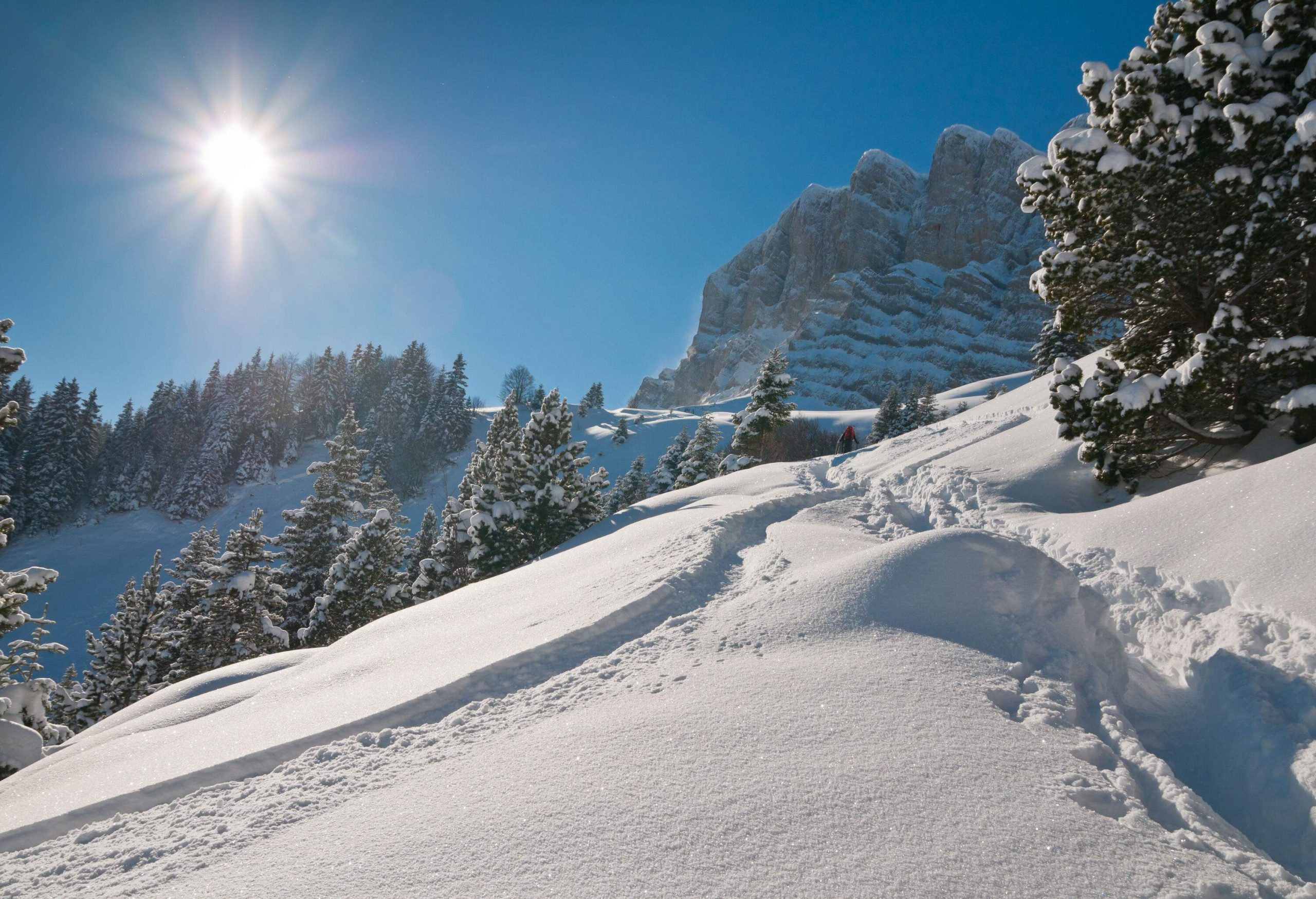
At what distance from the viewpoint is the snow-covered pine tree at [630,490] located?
44375 millimetres

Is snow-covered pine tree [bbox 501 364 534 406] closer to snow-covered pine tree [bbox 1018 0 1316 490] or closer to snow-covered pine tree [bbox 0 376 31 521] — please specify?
snow-covered pine tree [bbox 0 376 31 521]

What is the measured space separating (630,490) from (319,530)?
25.1 metres

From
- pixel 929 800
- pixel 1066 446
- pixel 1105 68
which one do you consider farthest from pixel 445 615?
pixel 1105 68

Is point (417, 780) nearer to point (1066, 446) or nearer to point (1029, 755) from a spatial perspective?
point (1029, 755)

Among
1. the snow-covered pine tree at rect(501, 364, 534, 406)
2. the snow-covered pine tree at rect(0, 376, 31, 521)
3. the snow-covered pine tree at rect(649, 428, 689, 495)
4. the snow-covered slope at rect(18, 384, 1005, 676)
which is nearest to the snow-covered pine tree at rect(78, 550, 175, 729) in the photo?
the snow-covered slope at rect(18, 384, 1005, 676)

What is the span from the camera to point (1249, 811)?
11.8 feet

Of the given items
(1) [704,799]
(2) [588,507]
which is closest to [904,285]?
(2) [588,507]

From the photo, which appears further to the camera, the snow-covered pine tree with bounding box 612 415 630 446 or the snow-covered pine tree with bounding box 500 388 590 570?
the snow-covered pine tree with bounding box 612 415 630 446

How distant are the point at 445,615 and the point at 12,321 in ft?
26.4

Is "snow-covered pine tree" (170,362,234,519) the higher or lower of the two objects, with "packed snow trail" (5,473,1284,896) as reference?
higher

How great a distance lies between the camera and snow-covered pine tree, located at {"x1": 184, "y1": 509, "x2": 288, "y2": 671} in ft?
64.8

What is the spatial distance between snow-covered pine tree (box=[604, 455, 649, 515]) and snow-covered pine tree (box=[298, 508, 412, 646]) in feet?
72.8

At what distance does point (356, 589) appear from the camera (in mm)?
20938

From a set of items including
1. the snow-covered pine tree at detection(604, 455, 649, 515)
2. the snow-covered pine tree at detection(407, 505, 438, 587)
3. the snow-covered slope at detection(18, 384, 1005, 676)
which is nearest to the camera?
the snow-covered pine tree at detection(407, 505, 438, 587)
